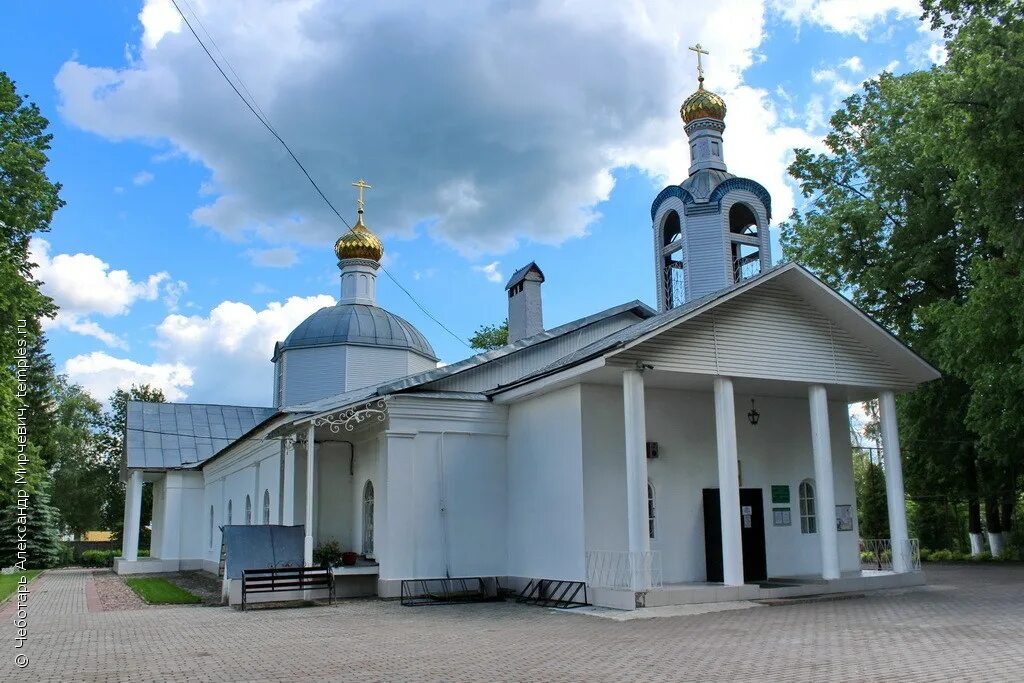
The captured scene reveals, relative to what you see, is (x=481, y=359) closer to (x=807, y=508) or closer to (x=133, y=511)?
(x=807, y=508)

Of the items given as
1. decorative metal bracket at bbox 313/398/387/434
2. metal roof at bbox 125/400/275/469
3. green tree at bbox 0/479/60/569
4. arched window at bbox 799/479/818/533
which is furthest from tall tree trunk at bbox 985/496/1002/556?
green tree at bbox 0/479/60/569

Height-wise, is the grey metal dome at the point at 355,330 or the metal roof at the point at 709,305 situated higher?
the grey metal dome at the point at 355,330

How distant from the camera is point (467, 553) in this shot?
53.0 feet

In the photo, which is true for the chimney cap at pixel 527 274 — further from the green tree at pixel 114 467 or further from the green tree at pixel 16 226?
the green tree at pixel 114 467

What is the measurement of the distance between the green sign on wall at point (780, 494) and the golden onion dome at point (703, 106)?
8985 mm

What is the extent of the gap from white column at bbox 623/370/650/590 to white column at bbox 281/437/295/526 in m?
7.95

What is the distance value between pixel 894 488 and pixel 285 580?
11.3m

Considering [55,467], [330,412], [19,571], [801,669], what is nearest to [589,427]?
[330,412]

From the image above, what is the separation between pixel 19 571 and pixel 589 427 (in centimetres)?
2307

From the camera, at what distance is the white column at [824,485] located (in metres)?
14.5

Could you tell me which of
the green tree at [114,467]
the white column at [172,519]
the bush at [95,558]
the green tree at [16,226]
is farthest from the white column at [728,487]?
the green tree at [114,467]

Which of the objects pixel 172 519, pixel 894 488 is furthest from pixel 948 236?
pixel 172 519

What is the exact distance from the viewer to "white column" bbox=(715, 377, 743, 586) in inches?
537

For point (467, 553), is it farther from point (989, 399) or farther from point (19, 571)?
point (19, 571)
